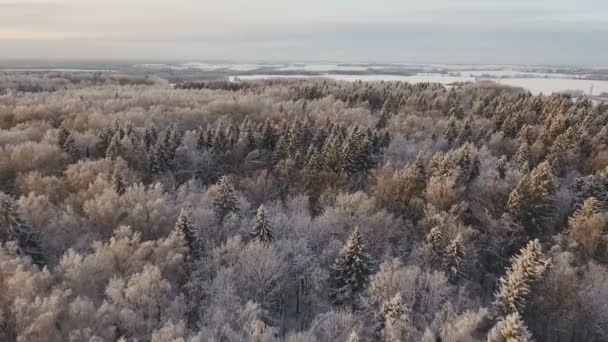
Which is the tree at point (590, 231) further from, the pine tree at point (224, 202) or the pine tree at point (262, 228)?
the pine tree at point (224, 202)

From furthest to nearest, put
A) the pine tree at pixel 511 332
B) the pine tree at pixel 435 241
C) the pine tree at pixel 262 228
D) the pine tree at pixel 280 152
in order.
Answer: the pine tree at pixel 280 152
the pine tree at pixel 435 241
the pine tree at pixel 262 228
the pine tree at pixel 511 332

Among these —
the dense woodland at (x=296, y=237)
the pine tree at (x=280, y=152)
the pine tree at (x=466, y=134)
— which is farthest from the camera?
the pine tree at (x=466, y=134)

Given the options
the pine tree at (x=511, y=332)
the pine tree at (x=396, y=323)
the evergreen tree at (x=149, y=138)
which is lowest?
the pine tree at (x=396, y=323)

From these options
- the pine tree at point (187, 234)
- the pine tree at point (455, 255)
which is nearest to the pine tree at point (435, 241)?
the pine tree at point (455, 255)

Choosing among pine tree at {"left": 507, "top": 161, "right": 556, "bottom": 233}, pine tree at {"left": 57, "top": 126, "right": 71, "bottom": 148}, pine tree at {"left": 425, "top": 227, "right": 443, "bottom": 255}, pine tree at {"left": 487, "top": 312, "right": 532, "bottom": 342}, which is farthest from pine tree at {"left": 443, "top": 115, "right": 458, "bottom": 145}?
pine tree at {"left": 57, "top": 126, "right": 71, "bottom": 148}

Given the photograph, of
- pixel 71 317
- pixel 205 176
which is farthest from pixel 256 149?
pixel 71 317

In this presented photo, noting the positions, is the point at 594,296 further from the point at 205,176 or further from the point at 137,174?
the point at 137,174

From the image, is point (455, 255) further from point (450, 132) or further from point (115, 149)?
point (115, 149)
